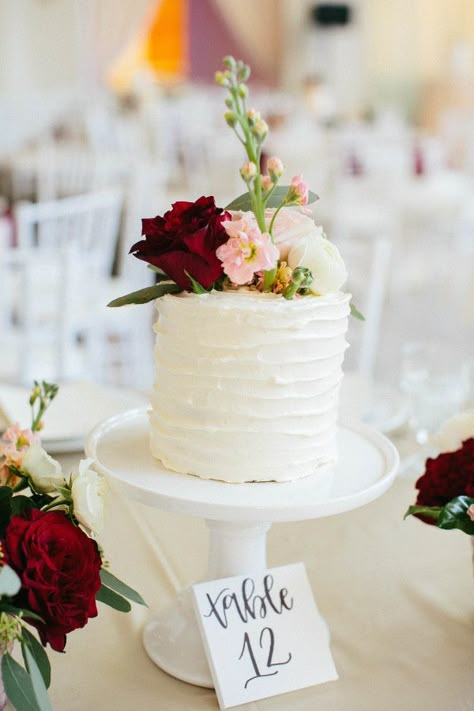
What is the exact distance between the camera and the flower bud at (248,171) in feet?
2.68

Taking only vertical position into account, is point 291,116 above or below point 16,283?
above

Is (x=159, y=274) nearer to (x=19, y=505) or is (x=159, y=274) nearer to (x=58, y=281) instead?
(x=19, y=505)

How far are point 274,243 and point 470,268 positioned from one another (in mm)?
5312

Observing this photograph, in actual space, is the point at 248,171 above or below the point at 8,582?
above

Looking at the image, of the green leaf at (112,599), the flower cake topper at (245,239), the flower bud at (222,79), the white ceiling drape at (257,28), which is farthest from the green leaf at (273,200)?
the white ceiling drape at (257,28)

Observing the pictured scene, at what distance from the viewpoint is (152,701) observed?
34.5 inches

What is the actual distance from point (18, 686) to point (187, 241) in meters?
0.40

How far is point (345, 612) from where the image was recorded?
1.05 meters

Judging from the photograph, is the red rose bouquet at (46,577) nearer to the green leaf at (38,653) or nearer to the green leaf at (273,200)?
the green leaf at (38,653)

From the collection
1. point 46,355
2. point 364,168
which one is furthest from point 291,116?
point 46,355

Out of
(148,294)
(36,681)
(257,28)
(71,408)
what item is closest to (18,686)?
(36,681)

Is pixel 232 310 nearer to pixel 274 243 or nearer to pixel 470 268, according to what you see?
pixel 274 243

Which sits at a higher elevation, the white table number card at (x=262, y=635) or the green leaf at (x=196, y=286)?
the green leaf at (x=196, y=286)

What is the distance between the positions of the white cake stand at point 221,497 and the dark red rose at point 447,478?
→ 0.04 metres
